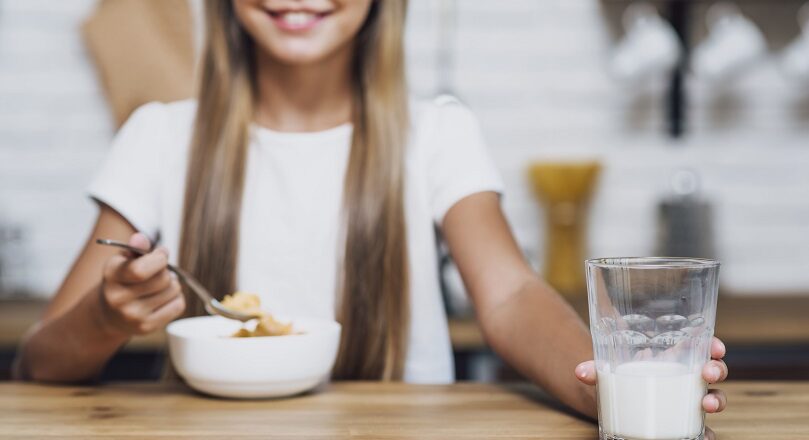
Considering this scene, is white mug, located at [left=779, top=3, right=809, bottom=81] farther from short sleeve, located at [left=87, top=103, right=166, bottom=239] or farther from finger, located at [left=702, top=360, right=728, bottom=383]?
finger, located at [left=702, top=360, right=728, bottom=383]

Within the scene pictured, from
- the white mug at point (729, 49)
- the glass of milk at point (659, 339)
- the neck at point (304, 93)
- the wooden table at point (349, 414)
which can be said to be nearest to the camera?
the glass of milk at point (659, 339)

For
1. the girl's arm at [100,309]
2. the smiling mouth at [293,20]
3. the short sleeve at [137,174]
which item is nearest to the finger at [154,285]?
the girl's arm at [100,309]

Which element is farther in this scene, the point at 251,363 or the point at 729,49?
the point at 729,49

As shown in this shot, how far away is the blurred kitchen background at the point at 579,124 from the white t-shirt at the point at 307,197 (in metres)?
1.32

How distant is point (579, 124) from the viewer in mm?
3064

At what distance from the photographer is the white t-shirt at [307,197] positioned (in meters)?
1.62

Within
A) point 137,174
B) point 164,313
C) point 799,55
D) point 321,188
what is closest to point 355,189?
point 321,188

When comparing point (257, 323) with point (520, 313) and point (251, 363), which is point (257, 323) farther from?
point (520, 313)

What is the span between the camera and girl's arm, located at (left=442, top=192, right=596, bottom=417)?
1.15 m

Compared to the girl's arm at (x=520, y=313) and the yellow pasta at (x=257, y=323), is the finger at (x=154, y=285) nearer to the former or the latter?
the yellow pasta at (x=257, y=323)

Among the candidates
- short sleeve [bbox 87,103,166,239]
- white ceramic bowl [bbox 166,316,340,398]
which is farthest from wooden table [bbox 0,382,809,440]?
short sleeve [bbox 87,103,166,239]

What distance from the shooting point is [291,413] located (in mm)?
1092

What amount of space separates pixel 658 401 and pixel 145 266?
0.55 meters

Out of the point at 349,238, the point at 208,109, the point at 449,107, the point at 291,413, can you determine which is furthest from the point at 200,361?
the point at 449,107
